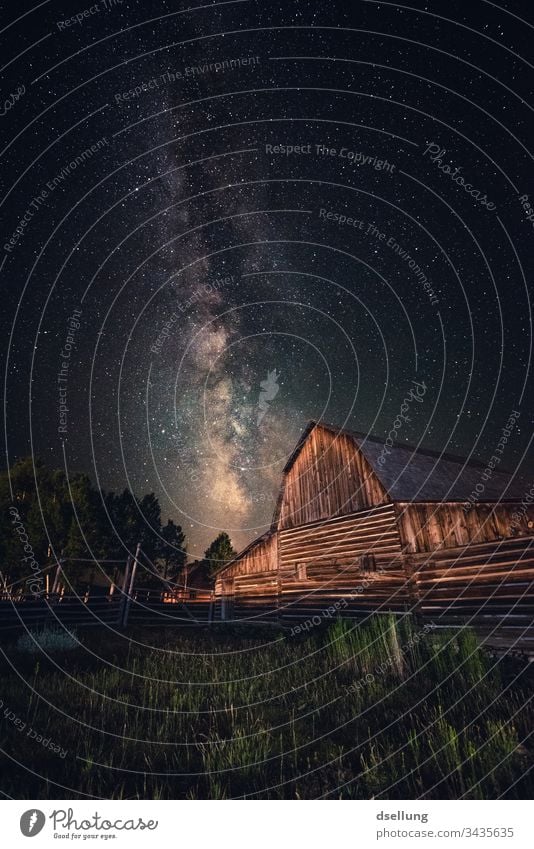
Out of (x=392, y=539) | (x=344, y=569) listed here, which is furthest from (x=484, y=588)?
(x=344, y=569)

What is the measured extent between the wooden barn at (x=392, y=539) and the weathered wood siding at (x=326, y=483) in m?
0.05

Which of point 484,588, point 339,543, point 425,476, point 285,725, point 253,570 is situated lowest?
point 285,725

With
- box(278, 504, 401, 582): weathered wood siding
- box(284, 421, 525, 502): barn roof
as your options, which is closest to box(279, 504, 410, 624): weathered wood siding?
box(278, 504, 401, 582): weathered wood siding

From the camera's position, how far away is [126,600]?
12.5 m

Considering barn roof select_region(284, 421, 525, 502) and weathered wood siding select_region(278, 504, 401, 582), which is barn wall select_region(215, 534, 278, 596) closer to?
weathered wood siding select_region(278, 504, 401, 582)

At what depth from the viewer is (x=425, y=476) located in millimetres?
12195

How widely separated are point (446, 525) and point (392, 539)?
1.79 meters

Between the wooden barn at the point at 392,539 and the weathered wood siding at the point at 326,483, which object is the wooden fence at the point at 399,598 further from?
the weathered wood siding at the point at 326,483

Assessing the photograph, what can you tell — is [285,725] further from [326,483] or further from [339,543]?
[326,483]

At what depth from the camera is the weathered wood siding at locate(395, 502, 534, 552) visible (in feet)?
34.2

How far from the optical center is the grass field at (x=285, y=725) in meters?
2.74
